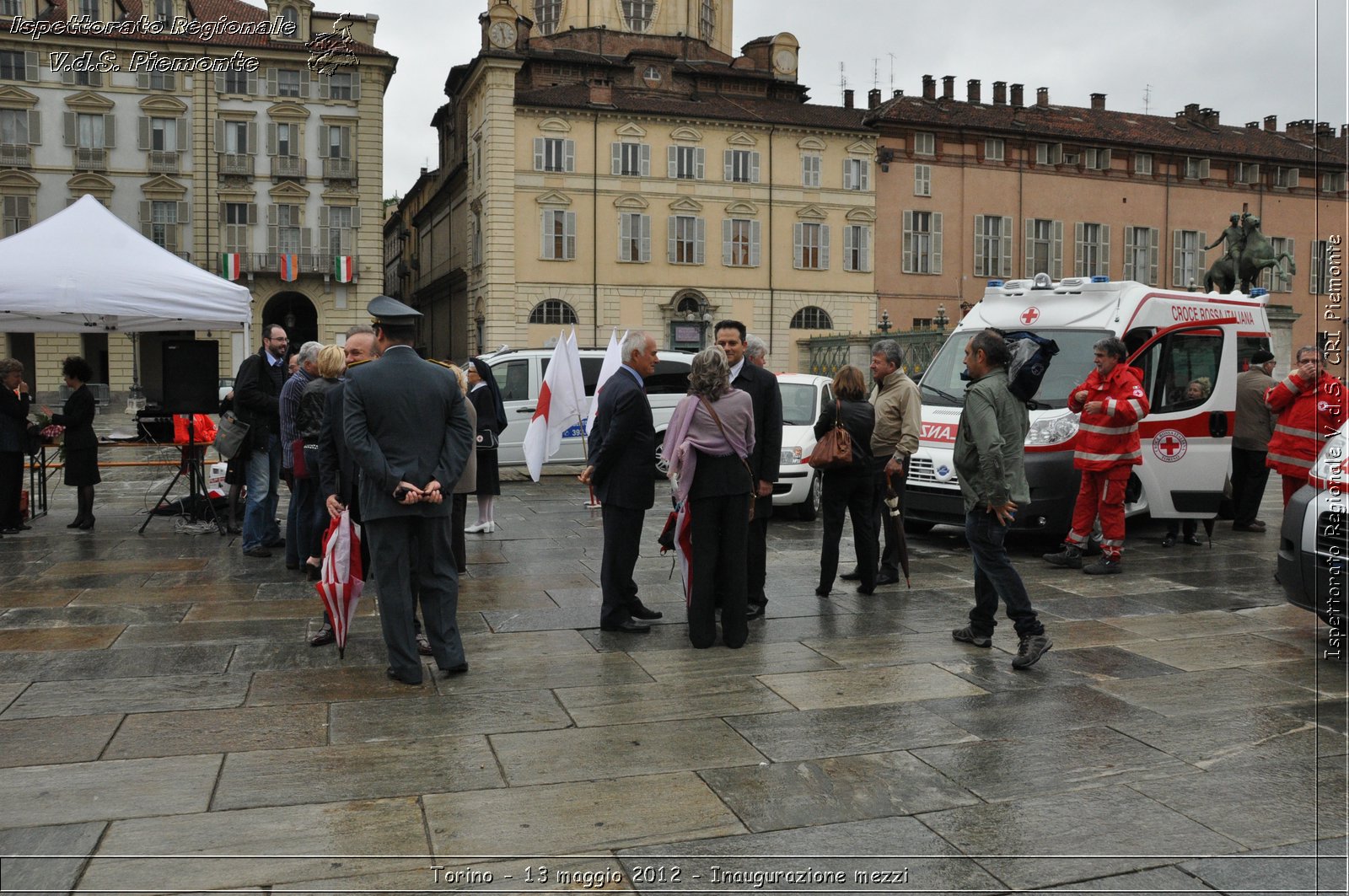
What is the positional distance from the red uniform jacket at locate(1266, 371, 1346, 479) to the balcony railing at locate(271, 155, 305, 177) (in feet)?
140

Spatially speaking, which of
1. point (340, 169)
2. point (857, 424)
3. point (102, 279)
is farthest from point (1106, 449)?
point (340, 169)

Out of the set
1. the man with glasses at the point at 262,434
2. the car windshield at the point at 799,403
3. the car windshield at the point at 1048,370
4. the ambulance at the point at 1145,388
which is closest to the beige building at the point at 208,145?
the car windshield at the point at 799,403

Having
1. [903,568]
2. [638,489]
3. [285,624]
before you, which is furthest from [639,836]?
[903,568]

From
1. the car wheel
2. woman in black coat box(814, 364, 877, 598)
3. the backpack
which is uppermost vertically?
the backpack

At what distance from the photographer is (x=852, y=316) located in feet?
159

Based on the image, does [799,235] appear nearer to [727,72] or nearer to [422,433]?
[727,72]

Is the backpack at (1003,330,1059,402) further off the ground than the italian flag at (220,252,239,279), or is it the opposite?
the italian flag at (220,252,239,279)

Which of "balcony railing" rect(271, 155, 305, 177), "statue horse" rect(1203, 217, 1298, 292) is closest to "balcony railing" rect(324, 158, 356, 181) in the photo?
"balcony railing" rect(271, 155, 305, 177)

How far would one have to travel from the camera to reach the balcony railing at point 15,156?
4400cm

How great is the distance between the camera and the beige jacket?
27.5ft

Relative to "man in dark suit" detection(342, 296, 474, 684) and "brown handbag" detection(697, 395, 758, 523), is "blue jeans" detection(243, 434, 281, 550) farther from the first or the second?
"brown handbag" detection(697, 395, 758, 523)

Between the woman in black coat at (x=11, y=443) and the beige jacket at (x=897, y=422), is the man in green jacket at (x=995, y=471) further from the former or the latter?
the woman in black coat at (x=11, y=443)

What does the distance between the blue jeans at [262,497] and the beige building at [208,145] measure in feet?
120

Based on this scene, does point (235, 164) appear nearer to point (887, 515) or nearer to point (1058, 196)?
point (1058, 196)
